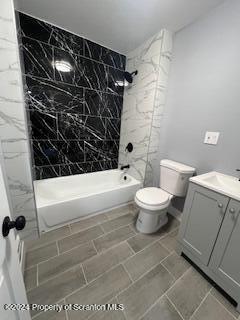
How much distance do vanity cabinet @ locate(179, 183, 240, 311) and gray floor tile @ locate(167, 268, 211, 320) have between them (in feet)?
0.33

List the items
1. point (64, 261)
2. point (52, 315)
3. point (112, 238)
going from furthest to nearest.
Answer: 1. point (112, 238)
2. point (64, 261)
3. point (52, 315)

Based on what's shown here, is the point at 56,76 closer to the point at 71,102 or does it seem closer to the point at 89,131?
the point at 71,102

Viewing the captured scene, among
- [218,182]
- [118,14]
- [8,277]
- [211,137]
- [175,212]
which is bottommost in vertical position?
[175,212]

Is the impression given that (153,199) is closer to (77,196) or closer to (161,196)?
(161,196)

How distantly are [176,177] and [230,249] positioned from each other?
80 centimetres

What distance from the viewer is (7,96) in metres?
1.13

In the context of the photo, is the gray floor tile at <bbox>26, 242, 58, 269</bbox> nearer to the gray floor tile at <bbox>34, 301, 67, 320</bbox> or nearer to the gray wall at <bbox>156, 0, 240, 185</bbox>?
the gray floor tile at <bbox>34, 301, 67, 320</bbox>

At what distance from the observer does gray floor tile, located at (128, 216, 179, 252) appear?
153cm

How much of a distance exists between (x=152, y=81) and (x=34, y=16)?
157cm

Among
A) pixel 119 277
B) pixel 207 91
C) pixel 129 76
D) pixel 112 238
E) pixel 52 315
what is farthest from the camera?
pixel 129 76

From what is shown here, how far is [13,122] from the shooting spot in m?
1.18

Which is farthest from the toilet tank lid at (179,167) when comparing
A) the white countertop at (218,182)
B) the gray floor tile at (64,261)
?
the gray floor tile at (64,261)

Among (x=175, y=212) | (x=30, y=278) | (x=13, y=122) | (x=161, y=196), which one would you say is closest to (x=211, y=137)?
(x=161, y=196)

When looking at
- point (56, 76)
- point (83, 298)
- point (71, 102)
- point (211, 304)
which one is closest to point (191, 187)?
→ point (211, 304)
